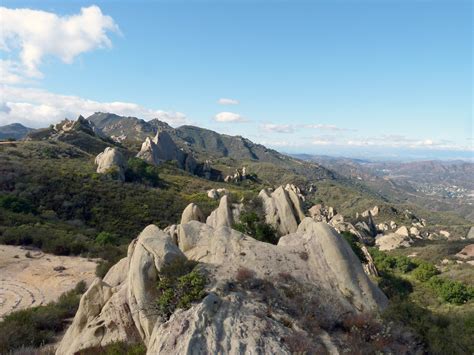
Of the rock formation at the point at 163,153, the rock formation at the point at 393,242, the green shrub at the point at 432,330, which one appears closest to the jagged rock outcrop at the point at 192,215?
the green shrub at the point at 432,330

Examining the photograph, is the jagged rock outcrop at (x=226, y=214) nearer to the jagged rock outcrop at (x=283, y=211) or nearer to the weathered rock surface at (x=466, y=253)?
the jagged rock outcrop at (x=283, y=211)

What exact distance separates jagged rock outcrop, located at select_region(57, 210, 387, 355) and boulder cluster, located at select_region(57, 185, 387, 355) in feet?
0.10

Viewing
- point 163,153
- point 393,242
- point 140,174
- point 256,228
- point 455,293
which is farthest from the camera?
point 163,153

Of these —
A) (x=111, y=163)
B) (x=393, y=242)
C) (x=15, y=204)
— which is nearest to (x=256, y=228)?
(x=15, y=204)

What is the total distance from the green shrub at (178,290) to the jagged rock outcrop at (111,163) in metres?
57.6

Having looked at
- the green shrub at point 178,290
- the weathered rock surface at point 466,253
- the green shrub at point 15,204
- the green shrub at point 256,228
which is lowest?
the weathered rock surface at point 466,253

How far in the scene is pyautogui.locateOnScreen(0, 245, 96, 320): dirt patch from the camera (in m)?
21.9

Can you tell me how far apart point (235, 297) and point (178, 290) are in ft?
5.87

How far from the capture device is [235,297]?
11133mm

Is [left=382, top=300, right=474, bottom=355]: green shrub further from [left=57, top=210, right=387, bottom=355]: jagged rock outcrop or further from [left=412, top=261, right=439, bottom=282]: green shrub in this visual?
[left=412, top=261, right=439, bottom=282]: green shrub

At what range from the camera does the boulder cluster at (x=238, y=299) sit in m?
9.55

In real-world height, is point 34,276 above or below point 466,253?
above

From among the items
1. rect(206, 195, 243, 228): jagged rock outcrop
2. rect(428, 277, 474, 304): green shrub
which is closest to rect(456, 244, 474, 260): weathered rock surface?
rect(428, 277, 474, 304): green shrub

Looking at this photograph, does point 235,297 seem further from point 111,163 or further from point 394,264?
point 111,163
